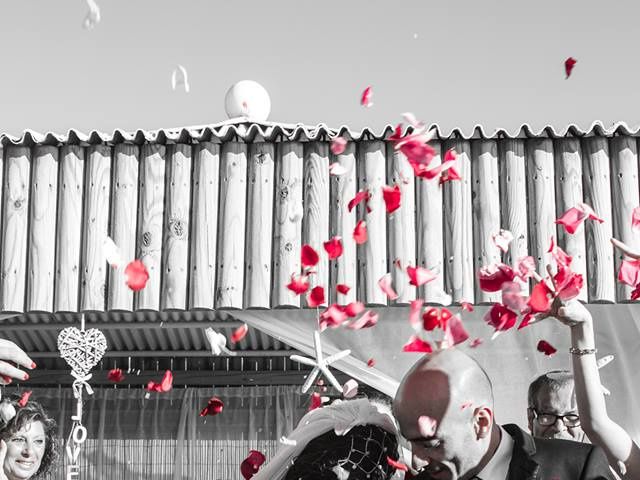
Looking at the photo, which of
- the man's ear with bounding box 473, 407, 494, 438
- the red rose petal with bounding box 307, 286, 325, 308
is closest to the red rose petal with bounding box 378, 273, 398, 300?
the red rose petal with bounding box 307, 286, 325, 308

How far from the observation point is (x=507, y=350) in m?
6.60

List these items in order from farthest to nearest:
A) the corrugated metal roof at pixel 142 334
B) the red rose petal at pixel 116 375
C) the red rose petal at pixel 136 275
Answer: the red rose petal at pixel 116 375, the corrugated metal roof at pixel 142 334, the red rose petal at pixel 136 275

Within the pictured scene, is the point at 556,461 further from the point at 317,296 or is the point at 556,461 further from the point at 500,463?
the point at 317,296

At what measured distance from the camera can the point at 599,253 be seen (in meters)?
6.57

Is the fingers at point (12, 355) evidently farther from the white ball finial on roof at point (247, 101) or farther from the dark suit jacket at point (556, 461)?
the white ball finial on roof at point (247, 101)

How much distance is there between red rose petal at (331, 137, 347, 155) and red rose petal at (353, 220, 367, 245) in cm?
52

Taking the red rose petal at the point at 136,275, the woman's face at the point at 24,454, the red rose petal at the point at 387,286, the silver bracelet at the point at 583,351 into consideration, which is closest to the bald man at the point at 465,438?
the silver bracelet at the point at 583,351

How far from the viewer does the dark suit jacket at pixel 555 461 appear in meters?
2.54

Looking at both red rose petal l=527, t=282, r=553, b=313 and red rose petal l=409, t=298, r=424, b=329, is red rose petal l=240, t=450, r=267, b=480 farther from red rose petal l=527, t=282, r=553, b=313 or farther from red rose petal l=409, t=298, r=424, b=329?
red rose petal l=527, t=282, r=553, b=313

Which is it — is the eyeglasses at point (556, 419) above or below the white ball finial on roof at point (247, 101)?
below

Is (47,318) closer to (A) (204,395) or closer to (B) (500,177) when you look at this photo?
(A) (204,395)

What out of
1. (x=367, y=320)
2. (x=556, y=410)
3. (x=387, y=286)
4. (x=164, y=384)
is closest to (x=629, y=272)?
(x=387, y=286)

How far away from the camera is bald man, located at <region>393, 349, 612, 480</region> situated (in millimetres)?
2494

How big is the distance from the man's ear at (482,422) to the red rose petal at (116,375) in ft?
22.7
